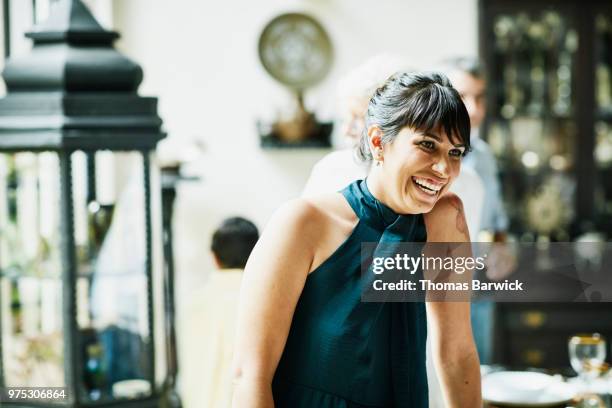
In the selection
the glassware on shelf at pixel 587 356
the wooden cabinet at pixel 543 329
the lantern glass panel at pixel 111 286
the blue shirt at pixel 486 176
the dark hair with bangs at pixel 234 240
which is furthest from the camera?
the wooden cabinet at pixel 543 329

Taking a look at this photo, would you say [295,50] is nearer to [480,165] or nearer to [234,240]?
[480,165]

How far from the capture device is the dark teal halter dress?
0.98 metres

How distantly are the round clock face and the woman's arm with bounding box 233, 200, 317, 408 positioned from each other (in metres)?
3.04

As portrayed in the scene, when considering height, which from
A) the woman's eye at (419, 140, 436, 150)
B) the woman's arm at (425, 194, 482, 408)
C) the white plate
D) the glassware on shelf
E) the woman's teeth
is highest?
the woman's eye at (419, 140, 436, 150)

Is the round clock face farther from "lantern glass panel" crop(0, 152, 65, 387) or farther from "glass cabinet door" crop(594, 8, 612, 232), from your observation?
"lantern glass panel" crop(0, 152, 65, 387)

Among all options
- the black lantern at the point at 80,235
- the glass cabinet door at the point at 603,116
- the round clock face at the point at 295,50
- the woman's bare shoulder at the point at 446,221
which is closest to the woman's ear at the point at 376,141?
the woman's bare shoulder at the point at 446,221

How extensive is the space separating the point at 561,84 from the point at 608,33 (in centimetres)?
32

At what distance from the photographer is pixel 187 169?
12.7 feet

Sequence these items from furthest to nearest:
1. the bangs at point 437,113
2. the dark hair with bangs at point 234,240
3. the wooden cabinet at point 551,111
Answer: the wooden cabinet at point 551,111
the dark hair with bangs at point 234,240
the bangs at point 437,113

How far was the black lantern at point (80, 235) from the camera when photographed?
1.04 meters

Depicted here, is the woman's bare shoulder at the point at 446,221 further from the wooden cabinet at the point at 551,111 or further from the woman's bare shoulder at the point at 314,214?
the wooden cabinet at the point at 551,111

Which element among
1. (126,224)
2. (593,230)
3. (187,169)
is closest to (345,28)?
(187,169)

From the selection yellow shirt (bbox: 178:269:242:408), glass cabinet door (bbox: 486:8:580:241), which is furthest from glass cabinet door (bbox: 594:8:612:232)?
yellow shirt (bbox: 178:269:242:408)

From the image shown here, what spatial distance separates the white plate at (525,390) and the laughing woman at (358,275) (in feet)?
2.00
